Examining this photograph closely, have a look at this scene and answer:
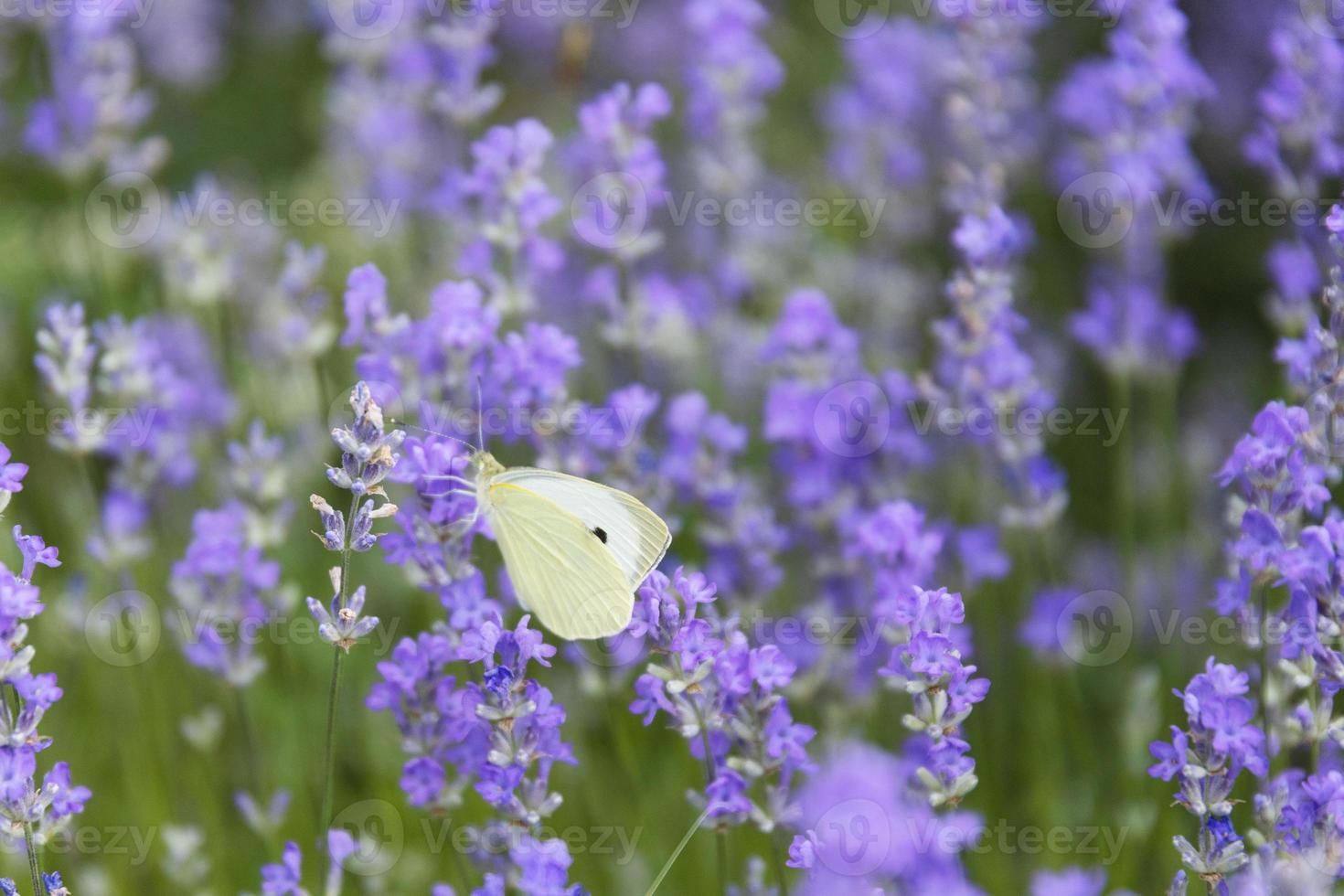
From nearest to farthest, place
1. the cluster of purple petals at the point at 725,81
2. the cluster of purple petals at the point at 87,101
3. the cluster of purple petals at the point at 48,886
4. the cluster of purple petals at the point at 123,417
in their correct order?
the cluster of purple petals at the point at 48,886
the cluster of purple petals at the point at 123,417
the cluster of purple petals at the point at 87,101
the cluster of purple petals at the point at 725,81

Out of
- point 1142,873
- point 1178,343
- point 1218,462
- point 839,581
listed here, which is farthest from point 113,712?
point 1218,462

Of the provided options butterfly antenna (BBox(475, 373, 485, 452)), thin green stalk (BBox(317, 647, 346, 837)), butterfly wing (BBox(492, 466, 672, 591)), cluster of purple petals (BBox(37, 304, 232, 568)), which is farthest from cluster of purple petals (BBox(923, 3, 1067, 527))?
cluster of purple petals (BBox(37, 304, 232, 568))

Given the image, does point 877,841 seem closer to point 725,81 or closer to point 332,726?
point 332,726

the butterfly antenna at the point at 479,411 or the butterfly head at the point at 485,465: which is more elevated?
the butterfly antenna at the point at 479,411

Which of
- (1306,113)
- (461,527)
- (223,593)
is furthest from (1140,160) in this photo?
(223,593)

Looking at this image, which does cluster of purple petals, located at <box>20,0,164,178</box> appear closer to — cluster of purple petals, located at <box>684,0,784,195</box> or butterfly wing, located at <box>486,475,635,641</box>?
cluster of purple petals, located at <box>684,0,784,195</box>

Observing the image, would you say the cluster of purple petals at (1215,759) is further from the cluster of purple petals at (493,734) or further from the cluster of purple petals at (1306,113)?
the cluster of purple petals at (1306,113)

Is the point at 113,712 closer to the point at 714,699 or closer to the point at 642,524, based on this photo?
the point at 642,524

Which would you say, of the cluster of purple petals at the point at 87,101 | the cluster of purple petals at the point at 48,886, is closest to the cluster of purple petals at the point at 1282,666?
the cluster of purple petals at the point at 48,886

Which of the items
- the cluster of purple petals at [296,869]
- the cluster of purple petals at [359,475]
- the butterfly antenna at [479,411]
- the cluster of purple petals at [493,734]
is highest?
the cluster of purple petals at [359,475]
